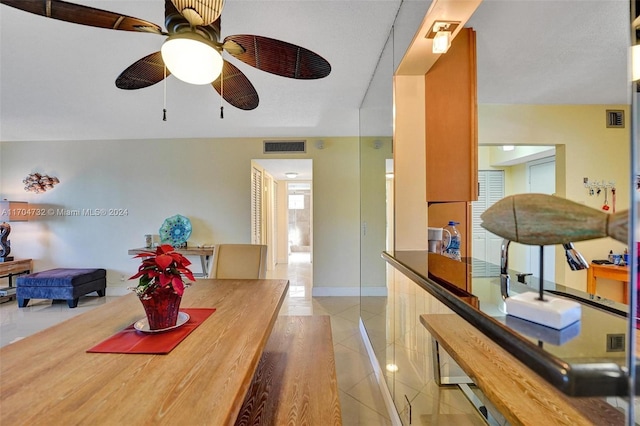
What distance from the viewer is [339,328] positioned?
118 inches

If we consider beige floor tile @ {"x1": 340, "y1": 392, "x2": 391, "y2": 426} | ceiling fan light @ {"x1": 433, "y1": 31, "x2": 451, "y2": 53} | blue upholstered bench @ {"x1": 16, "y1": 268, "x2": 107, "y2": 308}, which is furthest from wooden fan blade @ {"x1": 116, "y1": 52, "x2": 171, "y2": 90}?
blue upholstered bench @ {"x1": 16, "y1": 268, "x2": 107, "y2": 308}

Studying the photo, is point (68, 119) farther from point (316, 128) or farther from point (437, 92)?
point (437, 92)

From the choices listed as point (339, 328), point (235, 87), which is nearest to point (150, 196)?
point (235, 87)

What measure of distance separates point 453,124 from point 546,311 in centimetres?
133

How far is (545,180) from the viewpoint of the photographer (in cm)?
131

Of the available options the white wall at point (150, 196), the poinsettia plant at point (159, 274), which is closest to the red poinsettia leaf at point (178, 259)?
the poinsettia plant at point (159, 274)

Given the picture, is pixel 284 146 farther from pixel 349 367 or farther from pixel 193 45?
pixel 349 367

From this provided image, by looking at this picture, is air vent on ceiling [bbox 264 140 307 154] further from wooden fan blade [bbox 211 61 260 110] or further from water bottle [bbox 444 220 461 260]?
water bottle [bbox 444 220 461 260]

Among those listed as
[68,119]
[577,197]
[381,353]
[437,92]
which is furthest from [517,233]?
[68,119]

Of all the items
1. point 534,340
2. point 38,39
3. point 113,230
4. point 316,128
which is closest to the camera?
point 534,340

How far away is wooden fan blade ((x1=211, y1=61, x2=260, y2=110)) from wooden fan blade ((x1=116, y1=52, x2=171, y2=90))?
1.01ft

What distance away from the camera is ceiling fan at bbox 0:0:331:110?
114cm

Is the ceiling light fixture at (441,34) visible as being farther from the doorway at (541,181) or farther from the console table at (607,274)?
the console table at (607,274)

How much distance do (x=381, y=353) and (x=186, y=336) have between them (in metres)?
1.56
